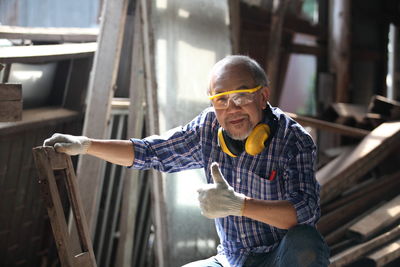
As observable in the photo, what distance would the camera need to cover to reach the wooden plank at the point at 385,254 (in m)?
3.72

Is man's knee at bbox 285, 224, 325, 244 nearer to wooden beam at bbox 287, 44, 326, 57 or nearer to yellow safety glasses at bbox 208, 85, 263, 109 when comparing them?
yellow safety glasses at bbox 208, 85, 263, 109

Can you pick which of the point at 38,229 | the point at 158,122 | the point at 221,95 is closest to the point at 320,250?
the point at 221,95

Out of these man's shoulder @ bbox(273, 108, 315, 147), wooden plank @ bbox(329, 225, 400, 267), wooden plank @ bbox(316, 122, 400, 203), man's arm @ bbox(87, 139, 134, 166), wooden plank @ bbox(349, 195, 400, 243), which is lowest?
wooden plank @ bbox(329, 225, 400, 267)

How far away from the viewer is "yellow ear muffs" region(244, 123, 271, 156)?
8.38ft

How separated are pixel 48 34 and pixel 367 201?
10.1 feet

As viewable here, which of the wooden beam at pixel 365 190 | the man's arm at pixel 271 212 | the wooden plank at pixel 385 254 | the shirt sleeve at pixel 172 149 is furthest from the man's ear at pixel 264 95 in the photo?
the wooden beam at pixel 365 190

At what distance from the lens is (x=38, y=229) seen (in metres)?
3.83

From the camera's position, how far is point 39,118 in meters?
3.58

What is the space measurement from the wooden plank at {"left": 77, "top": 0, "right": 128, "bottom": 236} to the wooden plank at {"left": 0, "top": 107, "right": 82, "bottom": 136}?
0.27 m

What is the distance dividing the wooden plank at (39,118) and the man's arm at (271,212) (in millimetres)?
1646

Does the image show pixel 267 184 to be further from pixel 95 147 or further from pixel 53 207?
pixel 53 207

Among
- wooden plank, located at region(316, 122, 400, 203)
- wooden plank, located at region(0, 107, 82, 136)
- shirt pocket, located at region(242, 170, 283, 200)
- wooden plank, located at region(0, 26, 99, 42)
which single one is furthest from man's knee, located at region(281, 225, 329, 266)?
wooden plank, located at region(0, 26, 99, 42)

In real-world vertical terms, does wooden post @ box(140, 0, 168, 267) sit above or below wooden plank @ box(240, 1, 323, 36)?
below

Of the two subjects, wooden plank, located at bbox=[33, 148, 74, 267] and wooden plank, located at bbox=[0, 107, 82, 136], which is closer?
wooden plank, located at bbox=[33, 148, 74, 267]
